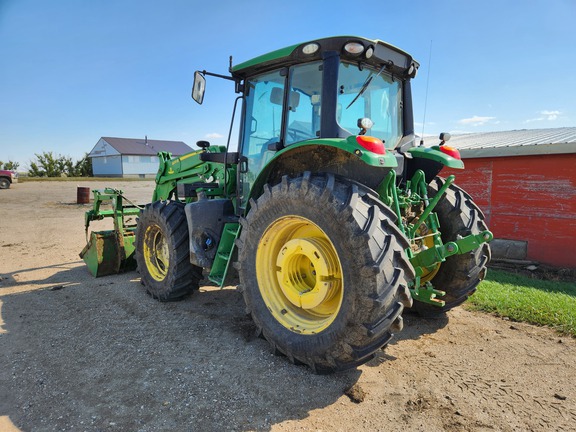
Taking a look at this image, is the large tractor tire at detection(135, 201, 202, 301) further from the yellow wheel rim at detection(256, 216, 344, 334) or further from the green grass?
the green grass

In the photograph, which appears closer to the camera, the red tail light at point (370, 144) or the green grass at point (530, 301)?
the red tail light at point (370, 144)

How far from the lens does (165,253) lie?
4.78 metres

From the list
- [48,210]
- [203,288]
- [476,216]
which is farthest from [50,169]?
[476,216]

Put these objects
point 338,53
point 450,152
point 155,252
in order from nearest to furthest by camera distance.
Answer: point 338,53
point 450,152
point 155,252

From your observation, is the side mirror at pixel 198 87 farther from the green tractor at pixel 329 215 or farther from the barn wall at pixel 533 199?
the barn wall at pixel 533 199

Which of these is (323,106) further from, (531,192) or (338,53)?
(531,192)

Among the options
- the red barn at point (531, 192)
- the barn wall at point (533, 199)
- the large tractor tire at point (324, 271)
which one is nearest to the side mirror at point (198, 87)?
the large tractor tire at point (324, 271)

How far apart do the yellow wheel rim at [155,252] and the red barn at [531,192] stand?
6258mm

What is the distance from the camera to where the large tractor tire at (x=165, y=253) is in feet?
14.3

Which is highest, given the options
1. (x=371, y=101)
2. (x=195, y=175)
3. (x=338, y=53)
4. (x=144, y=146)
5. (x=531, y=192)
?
(x=144, y=146)

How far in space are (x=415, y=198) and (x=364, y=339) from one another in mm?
1622

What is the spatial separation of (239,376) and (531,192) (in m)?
6.76

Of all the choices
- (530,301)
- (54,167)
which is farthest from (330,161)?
(54,167)

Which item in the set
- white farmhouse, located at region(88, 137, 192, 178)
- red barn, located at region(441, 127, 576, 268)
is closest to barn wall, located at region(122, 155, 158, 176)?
white farmhouse, located at region(88, 137, 192, 178)
